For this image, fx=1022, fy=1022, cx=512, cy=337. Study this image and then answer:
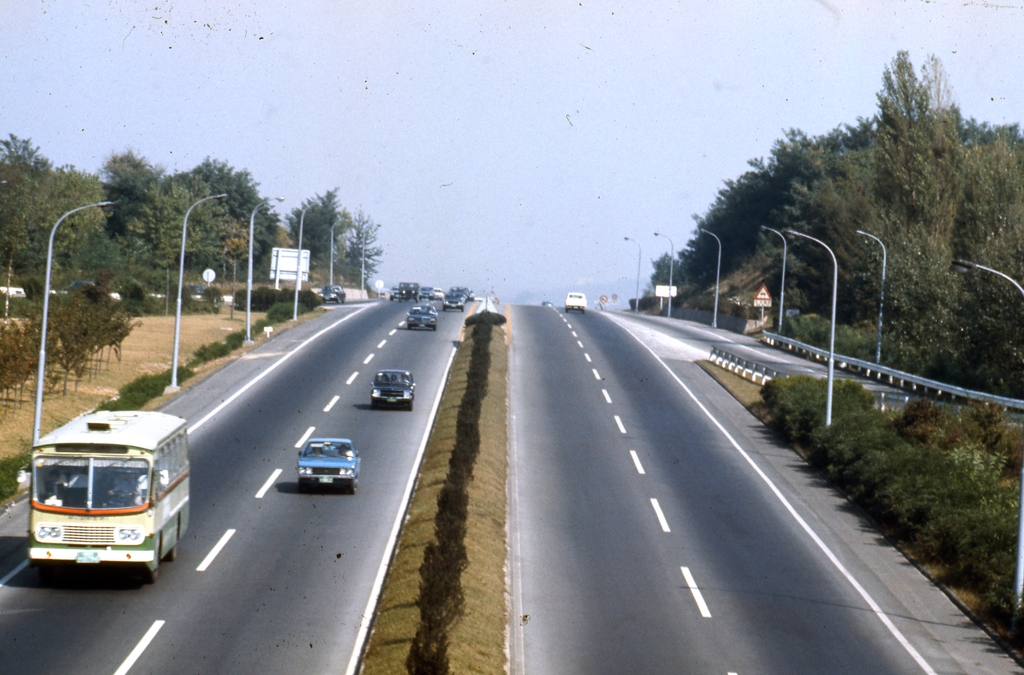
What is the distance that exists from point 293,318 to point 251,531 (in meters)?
46.6

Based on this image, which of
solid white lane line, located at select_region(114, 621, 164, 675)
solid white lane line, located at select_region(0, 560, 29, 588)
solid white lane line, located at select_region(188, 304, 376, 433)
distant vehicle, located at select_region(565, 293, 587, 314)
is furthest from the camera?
distant vehicle, located at select_region(565, 293, 587, 314)

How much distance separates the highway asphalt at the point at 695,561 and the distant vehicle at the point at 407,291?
197 ft

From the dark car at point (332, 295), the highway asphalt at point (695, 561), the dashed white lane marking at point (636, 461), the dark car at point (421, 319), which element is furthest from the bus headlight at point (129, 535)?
the dark car at point (332, 295)

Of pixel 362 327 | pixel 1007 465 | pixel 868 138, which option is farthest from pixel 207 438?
pixel 868 138

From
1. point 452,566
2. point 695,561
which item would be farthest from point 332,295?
point 452,566

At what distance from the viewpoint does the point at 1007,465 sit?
116 ft

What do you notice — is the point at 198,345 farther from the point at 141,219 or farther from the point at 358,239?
the point at 358,239

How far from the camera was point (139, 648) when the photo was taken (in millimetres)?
16031

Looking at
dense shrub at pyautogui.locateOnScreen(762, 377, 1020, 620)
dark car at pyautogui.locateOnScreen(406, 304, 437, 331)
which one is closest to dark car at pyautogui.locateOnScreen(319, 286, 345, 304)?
dark car at pyautogui.locateOnScreen(406, 304, 437, 331)

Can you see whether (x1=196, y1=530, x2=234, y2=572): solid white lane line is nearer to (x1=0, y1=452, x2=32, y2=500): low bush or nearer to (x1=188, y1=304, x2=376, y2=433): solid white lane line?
(x1=0, y1=452, x2=32, y2=500): low bush

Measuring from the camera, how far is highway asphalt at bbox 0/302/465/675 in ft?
52.9

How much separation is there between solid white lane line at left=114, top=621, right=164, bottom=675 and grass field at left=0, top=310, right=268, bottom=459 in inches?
718

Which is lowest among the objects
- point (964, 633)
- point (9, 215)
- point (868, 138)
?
point (964, 633)

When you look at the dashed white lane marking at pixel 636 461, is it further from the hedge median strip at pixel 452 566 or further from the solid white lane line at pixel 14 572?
the solid white lane line at pixel 14 572
